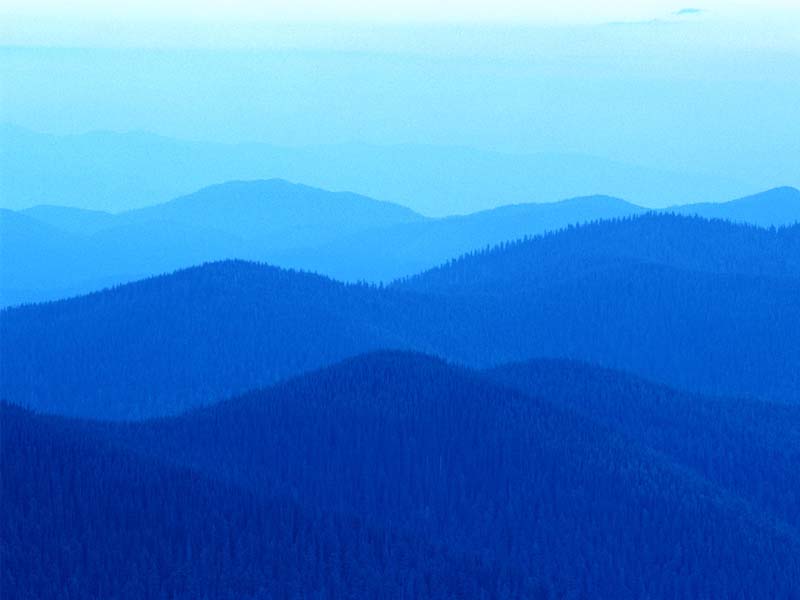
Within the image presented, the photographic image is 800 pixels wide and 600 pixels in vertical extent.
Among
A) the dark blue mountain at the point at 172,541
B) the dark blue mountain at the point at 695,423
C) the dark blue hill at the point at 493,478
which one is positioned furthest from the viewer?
the dark blue mountain at the point at 695,423

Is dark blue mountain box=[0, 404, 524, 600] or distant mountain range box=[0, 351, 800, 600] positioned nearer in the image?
dark blue mountain box=[0, 404, 524, 600]

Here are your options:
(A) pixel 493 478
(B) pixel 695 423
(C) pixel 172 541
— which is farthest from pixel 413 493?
(B) pixel 695 423

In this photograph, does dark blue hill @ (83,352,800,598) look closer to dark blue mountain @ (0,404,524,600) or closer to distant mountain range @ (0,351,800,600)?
distant mountain range @ (0,351,800,600)

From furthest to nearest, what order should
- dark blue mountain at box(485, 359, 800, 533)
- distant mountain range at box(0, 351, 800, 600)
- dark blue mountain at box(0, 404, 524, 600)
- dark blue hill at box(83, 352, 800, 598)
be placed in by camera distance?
dark blue mountain at box(485, 359, 800, 533) → dark blue hill at box(83, 352, 800, 598) → distant mountain range at box(0, 351, 800, 600) → dark blue mountain at box(0, 404, 524, 600)

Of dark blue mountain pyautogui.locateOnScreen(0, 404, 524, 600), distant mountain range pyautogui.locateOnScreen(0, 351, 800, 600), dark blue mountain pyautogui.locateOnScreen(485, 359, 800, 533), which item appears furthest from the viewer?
dark blue mountain pyautogui.locateOnScreen(485, 359, 800, 533)

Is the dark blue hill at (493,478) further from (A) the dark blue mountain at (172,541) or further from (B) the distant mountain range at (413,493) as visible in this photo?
(A) the dark blue mountain at (172,541)

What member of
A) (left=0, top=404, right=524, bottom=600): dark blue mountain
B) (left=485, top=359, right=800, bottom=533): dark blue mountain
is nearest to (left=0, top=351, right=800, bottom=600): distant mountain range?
(left=0, top=404, right=524, bottom=600): dark blue mountain

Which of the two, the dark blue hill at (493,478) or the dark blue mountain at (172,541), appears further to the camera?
the dark blue hill at (493,478)

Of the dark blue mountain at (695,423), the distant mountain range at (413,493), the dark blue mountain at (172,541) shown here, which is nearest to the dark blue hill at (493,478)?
the distant mountain range at (413,493)

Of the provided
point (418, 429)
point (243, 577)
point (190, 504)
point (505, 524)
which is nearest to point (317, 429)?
point (418, 429)

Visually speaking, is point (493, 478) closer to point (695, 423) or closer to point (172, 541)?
point (172, 541)
